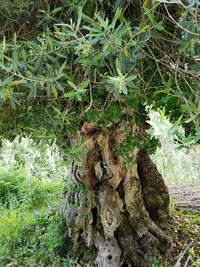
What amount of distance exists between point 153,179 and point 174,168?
2301 mm

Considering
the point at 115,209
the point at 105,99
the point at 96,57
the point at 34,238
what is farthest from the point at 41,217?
the point at 96,57

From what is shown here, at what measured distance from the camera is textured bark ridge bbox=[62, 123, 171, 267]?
2.35 meters

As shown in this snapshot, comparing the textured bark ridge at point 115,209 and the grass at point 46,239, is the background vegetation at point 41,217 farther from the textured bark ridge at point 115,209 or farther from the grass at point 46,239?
the textured bark ridge at point 115,209

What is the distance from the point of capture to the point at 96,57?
Answer: 0.95m

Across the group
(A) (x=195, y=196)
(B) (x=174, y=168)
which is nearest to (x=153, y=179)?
(A) (x=195, y=196)

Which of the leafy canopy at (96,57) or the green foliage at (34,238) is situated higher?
the leafy canopy at (96,57)

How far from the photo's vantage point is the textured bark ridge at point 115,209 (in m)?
2.35

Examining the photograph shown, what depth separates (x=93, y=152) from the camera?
2.29m

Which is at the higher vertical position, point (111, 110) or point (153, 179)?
point (111, 110)

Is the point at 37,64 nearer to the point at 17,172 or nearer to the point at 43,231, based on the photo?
the point at 43,231

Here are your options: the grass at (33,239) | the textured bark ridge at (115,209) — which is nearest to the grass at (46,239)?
the grass at (33,239)

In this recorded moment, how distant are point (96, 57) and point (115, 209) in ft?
5.63

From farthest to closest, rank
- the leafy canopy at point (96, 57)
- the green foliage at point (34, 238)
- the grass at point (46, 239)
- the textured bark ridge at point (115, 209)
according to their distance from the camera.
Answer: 1. the green foliage at point (34, 238)
2. the grass at point (46, 239)
3. the textured bark ridge at point (115, 209)
4. the leafy canopy at point (96, 57)

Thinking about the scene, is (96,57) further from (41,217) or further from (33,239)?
→ (41,217)
